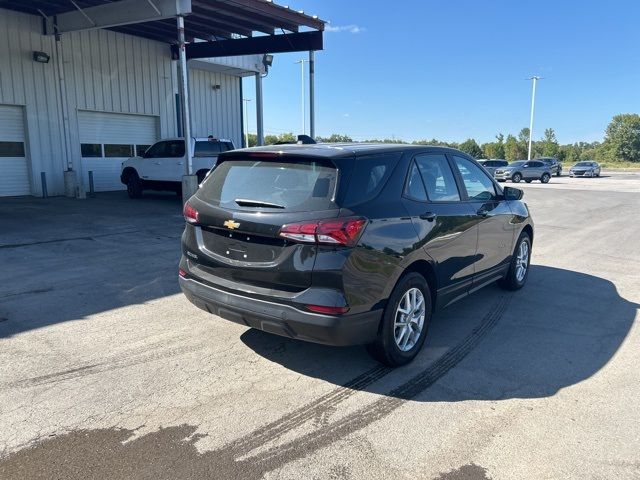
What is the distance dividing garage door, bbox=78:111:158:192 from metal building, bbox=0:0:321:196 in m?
0.04

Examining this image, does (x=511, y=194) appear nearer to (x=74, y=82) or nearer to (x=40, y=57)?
(x=40, y=57)

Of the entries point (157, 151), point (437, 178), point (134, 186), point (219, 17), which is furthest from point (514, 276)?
point (134, 186)

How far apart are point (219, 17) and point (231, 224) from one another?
13.6 metres

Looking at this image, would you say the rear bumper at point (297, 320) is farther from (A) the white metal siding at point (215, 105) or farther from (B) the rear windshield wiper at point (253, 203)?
(A) the white metal siding at point (215, 105)

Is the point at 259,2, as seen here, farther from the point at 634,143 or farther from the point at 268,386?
the point at 634,143

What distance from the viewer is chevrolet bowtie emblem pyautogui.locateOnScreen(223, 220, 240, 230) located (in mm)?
3758

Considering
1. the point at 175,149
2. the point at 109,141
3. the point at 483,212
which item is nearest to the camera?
the point at 483,212

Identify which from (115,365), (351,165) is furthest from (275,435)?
(351,165)

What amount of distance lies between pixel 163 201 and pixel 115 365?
1246cm

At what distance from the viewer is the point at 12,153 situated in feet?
50.9

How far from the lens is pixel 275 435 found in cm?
309

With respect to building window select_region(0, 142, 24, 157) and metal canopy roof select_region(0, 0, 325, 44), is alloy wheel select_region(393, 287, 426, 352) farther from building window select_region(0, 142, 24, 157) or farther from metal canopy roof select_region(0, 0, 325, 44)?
building window select_region(0, 142, 24, 157)

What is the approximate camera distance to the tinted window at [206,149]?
1458 cm

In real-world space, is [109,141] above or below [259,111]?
below
